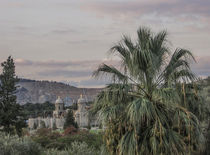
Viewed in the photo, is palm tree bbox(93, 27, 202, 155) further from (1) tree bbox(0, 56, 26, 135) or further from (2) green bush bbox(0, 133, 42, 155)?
(1) tree bbox(0, 56, 26, 135)

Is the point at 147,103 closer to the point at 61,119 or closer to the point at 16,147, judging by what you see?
the point at 16,147

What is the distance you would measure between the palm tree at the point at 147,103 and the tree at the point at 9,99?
94.6 feet

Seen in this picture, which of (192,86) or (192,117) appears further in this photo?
(192,86)

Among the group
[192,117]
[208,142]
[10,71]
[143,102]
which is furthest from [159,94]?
[10,71]

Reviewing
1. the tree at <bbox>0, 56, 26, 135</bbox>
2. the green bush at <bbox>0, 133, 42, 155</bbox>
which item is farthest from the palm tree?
the tree at <bbox>0, 56, 26, 135</bbox>

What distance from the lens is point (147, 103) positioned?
11430mm

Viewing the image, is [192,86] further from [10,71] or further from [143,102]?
[10,71]

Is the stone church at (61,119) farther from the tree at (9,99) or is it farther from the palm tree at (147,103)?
the palm tree at (147,103)

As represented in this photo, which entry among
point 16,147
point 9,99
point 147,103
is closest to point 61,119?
point 9,99

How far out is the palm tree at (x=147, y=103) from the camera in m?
11.4

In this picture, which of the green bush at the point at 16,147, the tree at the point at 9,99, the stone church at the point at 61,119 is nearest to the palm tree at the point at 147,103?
the green bush at the point at 16,147

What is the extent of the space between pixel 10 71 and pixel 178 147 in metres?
31.9

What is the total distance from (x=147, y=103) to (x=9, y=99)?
3145cm

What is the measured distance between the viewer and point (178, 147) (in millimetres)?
11594
